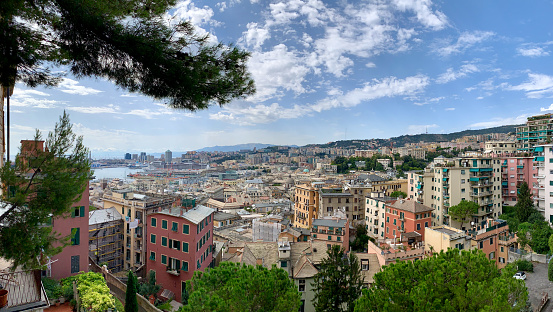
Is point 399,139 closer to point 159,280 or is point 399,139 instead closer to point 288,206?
→ point 288,206

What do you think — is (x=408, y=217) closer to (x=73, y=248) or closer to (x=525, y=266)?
(x=525, y=266)

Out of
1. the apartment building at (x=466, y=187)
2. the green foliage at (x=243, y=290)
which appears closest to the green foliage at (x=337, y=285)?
the green foliage at (x=243, y=290)

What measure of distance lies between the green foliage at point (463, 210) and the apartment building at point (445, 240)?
7.86 meters

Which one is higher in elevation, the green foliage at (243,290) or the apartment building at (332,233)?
the green foliage at (243,290)

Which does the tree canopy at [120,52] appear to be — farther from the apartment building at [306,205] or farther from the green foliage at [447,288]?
the apartment building at [306,205]

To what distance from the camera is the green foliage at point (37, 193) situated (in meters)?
4.18

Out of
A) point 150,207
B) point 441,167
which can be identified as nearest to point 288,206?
point 441,167

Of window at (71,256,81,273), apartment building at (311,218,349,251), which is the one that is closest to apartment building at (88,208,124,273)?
window at (71,256,81,273)

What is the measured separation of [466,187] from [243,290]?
99.4ft

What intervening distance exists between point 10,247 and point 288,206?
5207 cm

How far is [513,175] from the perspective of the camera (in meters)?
34.8

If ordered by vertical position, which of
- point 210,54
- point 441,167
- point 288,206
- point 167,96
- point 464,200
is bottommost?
point 288,206

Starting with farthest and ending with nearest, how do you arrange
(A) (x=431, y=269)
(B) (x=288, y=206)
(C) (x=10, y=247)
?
(B) (x=288, y=206) → (A) (x=431, y=269) → (C) (x=10, y=247)

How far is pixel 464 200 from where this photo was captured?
28.7 metres
